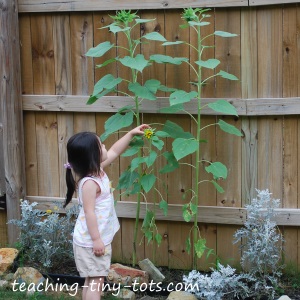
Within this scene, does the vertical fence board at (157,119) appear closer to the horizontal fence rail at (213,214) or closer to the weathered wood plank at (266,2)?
the horizontal fence rail at (213,214)

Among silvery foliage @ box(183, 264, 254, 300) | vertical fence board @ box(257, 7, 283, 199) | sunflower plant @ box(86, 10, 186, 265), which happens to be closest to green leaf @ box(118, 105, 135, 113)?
sunflower plant @ box(86, 10, 186, 265)

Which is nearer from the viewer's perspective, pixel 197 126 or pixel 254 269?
pixel 254 269


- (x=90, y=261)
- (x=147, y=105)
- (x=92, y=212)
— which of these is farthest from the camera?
(x=147, y=105)

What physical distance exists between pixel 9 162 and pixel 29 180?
0.78ft

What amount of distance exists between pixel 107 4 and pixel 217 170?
1547 millimetres

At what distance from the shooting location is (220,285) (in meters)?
4.14

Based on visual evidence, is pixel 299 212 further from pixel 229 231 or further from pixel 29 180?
pixel 29 180

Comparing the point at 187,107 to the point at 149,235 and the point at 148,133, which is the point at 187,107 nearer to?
the point at 148,133

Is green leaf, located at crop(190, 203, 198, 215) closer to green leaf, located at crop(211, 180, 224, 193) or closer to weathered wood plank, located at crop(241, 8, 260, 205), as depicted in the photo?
green leaf, located at crop(211, 180, 224, 193)

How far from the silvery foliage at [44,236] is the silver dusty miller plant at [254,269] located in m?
1.06

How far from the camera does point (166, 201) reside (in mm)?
4840

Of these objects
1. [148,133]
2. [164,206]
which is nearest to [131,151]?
[148,133]

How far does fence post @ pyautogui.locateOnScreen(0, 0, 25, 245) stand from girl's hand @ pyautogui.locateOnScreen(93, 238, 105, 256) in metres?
1.63

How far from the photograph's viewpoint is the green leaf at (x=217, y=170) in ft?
14.0
